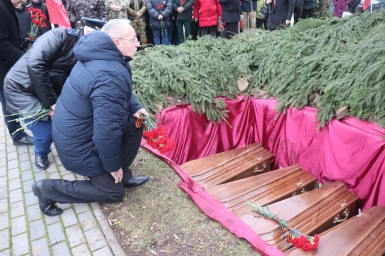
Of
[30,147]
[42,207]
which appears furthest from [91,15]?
[42,207]

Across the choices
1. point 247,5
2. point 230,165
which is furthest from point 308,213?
point 247,5

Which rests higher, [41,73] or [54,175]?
[41,73]

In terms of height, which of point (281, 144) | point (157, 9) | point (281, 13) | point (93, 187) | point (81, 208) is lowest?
point (281, 144)

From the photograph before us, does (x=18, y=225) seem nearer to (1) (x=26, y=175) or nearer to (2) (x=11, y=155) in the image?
(1) (x=26, y=175)

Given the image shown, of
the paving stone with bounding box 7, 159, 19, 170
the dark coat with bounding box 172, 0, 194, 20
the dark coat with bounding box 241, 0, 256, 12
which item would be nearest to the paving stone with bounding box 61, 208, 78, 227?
the paving stone with bounding box 7, 159, 19, 170

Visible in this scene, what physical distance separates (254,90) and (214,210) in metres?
2.70

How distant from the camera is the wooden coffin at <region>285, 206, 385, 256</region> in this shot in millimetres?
2998

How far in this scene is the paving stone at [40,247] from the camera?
9.44 feet

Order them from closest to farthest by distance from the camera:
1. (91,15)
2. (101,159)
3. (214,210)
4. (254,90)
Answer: (101,159), (214,210), (254,90), (91,15)

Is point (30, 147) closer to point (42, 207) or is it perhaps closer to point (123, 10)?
point (42, 207)

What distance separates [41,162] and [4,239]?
127cm

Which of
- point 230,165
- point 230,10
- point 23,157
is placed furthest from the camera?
point 230,10

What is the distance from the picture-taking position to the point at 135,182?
143 inches

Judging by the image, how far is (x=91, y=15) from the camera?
24.0 feet
